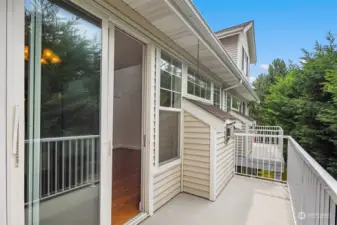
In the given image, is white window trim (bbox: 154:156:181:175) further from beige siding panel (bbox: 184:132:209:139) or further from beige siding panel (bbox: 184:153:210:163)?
beige siding panel (bbox: 184:132:209:139)

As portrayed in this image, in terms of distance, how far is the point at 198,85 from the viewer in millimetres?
4332

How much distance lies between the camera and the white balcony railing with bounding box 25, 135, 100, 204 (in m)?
1.36

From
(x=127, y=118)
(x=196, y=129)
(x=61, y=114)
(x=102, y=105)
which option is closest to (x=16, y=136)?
(x=61, y=114)

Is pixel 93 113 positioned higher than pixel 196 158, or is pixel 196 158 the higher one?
pixel 93 113

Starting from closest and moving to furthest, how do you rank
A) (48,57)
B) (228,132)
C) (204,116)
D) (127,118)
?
1. (48,57)
2. (204,116)
3. (228,132)
4. (127,118)

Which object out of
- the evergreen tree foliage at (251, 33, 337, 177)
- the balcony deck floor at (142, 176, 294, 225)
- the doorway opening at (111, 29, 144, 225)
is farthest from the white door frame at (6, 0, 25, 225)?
the evergreen tree foliage at (251, 33, 337, 177)

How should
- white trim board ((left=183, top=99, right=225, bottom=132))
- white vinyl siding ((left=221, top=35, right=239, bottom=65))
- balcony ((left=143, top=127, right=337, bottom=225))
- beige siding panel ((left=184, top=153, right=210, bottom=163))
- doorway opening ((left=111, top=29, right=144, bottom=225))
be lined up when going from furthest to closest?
1. white vinyl siding ((left=221, top=35, right=239, bottom=65))
2. doorway opening ((left=111, top=29, right=144, bottom=225))
3. beige siding panel ((left=184, top=153, right=210, bottom=163))
4. white trim board ((left=183, top=99, right=225, bottom=132))
5. balcony ((left=143, top=127, right=337, bottom=225))

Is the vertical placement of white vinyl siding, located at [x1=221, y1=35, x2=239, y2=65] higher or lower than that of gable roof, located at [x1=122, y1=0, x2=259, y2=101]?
higher

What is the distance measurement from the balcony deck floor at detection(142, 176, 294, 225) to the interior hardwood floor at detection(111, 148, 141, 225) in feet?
1.10

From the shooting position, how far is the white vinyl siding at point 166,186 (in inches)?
112

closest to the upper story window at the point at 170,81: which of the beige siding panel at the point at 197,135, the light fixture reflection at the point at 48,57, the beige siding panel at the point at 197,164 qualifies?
the beige siding panel at the point at 197,135

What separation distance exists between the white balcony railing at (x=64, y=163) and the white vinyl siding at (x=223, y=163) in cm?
231

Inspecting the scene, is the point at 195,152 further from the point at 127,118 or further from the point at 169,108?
the point at 127,118

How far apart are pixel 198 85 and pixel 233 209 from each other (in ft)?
8.35
